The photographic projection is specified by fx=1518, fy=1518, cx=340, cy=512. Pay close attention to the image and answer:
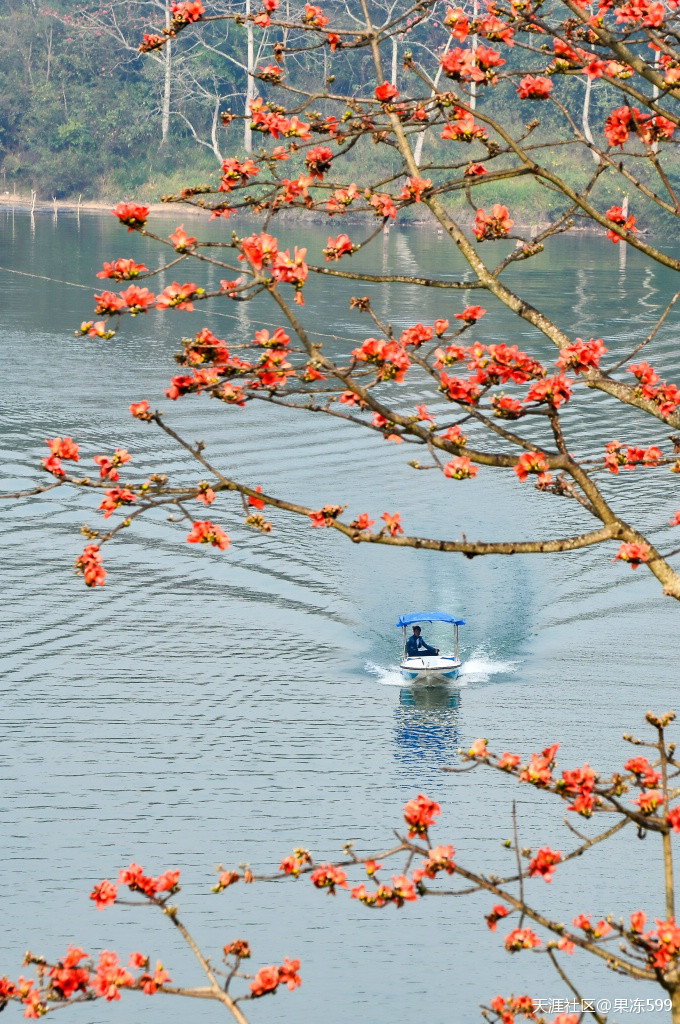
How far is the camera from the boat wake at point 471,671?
26.7 metres

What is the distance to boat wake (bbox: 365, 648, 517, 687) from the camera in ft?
87.7

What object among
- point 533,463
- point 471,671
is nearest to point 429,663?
point 471,671

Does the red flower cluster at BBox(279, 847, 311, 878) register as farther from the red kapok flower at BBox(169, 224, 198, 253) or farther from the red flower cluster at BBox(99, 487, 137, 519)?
the red kapok flower at BBox(169, 224, 198, 253)

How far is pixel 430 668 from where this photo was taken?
85.8ft

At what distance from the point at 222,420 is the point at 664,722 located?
118 feet

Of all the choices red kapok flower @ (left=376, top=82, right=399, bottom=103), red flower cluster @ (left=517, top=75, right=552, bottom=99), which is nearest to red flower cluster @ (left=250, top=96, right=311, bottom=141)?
red kapok flower @ (left=376, top=82, right=399, bottom=103)

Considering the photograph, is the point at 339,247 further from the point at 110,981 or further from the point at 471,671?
the point at 471,671

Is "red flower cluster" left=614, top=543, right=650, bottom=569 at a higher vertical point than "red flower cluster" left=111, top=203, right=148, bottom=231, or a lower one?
lower

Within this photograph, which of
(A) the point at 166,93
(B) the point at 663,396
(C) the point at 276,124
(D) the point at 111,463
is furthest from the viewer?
(A) the point at 166,93

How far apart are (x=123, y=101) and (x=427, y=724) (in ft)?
284

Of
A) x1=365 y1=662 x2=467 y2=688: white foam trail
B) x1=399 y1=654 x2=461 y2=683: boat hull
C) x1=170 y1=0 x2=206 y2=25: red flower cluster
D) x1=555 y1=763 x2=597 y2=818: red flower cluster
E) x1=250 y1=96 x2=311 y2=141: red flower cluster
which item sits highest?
x1=170 y1=0 x2=206 y2=25: red flower cluster

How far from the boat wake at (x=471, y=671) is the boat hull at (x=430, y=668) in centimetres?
19

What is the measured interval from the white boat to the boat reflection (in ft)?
0.65

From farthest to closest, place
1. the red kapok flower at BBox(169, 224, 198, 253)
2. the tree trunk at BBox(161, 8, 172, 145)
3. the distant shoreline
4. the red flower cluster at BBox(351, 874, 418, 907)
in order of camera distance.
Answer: the distant shoreline → the tree trunk at BBox(161, 8, 172, 145) → the red kapok flower at BBox(169, 224, 198, 253) → the red flower cluster at BBox(351, 874, 418, 907)
